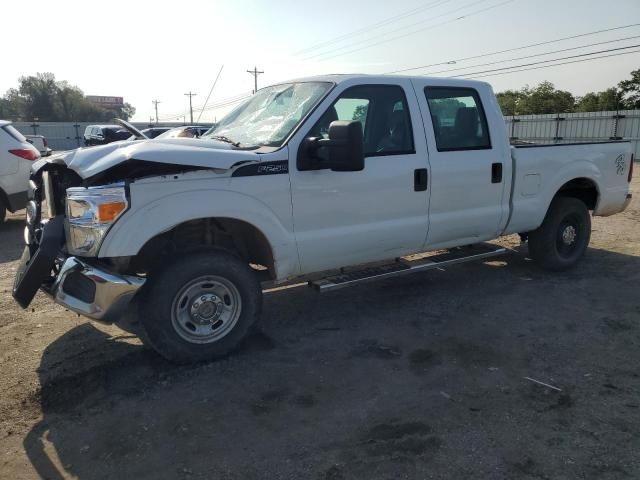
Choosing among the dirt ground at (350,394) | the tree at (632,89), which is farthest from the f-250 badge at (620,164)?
the tree at (632,89)

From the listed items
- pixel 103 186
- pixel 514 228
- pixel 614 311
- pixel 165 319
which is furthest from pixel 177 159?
pixel 614 311

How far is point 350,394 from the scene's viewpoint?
3.52m

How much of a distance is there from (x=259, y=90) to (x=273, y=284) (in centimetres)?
213

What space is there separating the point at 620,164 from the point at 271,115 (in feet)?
14.8

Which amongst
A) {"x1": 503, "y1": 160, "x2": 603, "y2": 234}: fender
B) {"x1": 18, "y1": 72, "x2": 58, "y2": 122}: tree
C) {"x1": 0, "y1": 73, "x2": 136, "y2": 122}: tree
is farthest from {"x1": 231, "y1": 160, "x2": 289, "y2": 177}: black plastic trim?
{"x1": 18, "y1": 72, "x2": 58, "y2": 122}: tree

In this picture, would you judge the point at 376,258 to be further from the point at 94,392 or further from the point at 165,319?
the point at 94,392

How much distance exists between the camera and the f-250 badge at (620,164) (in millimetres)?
6414

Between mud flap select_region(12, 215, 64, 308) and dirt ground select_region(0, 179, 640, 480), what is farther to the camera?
mud flap select_region(12, 215, 64, 308)

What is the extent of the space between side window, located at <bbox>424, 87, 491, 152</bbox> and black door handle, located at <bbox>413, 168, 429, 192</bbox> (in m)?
0.31

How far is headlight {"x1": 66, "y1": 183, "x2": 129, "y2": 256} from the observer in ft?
11.3

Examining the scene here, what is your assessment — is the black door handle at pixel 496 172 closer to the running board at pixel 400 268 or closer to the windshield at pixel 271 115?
the running board at pixel 400 268

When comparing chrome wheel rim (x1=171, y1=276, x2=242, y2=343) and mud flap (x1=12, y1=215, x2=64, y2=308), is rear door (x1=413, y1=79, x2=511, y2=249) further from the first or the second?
mud flap (x1=12, y1=215, x2=64, y2=308)

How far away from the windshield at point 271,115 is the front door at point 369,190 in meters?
0.19

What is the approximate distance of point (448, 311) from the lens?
5035 mm
